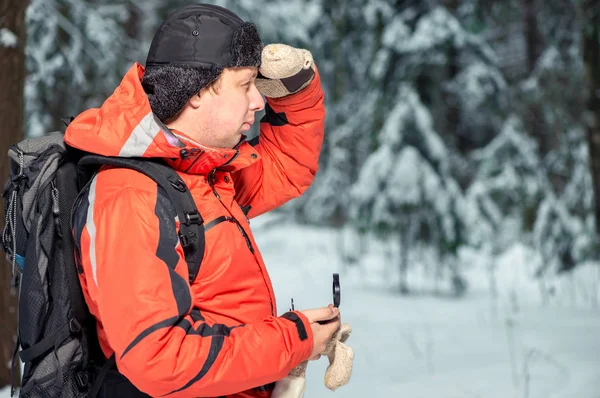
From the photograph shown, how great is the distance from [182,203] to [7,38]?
2.77 metres

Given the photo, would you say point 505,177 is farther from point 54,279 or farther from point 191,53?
point 54,279

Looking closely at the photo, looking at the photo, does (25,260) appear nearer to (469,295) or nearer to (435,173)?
(435,173)

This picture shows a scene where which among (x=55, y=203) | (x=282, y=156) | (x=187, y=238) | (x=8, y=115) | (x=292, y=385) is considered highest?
(x=8, y=115)

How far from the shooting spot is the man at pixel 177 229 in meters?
1.70

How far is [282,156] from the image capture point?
2.65m

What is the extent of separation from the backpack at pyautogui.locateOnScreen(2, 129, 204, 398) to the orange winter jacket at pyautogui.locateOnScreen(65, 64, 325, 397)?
0.17 ft

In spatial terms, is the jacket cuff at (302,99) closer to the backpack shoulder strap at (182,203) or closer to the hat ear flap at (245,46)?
the hat ear flap at (245,46)

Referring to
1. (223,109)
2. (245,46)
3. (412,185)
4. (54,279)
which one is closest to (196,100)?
(223,109)

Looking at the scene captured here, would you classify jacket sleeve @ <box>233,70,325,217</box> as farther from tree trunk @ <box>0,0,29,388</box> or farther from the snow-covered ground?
the snow-covered ground

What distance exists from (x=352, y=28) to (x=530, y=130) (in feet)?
17.9

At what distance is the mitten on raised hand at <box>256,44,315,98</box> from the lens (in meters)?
2.20

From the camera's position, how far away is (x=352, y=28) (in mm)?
10094

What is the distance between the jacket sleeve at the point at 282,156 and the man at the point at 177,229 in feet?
1.03

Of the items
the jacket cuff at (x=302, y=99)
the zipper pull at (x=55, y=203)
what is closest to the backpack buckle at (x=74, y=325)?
the zipper pull at (x=55, y=203)
